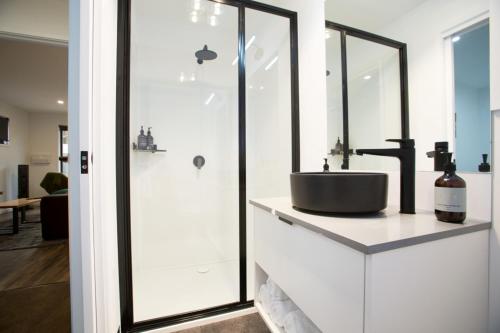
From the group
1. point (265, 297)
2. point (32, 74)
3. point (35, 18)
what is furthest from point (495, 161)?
point (32, 74)

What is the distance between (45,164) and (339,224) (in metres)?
7.79

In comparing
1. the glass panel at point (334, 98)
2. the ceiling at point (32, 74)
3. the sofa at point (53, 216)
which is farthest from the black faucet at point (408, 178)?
the sofa at point (53, 216)

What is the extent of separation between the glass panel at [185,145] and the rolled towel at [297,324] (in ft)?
3.53

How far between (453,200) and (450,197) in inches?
0.4

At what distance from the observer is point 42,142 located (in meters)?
5.98

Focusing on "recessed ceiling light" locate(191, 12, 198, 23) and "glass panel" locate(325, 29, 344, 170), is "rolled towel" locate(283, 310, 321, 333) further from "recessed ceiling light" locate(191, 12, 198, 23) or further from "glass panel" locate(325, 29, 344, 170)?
"recessed ceiling light" locate(191, 12, 198, 23)

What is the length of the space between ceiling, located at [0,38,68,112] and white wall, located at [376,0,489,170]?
9.49 feet

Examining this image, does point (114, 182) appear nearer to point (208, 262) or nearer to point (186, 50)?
point (208, 262)

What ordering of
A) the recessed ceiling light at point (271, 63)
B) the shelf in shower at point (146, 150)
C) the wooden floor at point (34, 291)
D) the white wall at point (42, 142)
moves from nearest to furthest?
the wooden floor at point (34, 291)
the recessed ceiling light at point (271, 63)
the shelf in shower at point (146, 150)
the white wall at point (42, 142)

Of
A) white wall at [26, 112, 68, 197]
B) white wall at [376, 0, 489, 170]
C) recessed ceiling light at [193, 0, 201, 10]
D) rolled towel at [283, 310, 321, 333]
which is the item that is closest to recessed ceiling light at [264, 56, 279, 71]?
recessed ceiling light at [193, 0, 201, 10]

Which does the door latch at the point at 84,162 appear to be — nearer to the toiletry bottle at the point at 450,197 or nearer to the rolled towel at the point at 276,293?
the rolled towel at the point at 276,293

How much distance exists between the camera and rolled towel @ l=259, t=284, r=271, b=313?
110cm

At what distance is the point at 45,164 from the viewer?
19.5 feet

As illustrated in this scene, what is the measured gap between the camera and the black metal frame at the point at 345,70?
0.99m
